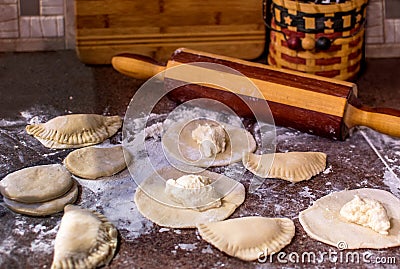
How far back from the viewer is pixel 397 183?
1281mm

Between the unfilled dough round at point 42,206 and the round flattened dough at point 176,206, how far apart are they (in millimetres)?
134

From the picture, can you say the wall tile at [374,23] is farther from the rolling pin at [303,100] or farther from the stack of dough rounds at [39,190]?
the stack of dough rounds at [39,190]

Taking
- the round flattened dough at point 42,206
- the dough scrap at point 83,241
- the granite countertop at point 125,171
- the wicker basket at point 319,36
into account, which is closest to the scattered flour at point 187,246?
the granite countertop at point 125,171

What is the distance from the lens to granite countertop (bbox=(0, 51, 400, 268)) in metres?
1.09

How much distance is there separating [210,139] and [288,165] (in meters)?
0.18

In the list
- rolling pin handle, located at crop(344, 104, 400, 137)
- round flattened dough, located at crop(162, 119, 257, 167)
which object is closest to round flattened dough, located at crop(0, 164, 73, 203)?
round flattened dough, located at crop(162, 119, 257, 167)

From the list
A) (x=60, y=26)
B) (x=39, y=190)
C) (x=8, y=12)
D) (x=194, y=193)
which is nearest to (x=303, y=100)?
(x=194, y=193)

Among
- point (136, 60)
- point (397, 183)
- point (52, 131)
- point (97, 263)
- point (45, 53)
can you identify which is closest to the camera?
point (97, 263)

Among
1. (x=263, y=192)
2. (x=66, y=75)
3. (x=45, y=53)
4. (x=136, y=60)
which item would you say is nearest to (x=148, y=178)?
(x=263, y=192)

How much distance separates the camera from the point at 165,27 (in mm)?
1734

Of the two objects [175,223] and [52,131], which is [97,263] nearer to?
[175,223]

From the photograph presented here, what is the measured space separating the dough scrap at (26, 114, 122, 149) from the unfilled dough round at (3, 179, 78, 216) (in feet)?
0.66

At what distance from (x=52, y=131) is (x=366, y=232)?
27.5 inches

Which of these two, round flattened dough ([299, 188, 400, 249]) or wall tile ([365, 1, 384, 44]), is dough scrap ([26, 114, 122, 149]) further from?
wall tile ([365, 1, 384, 44])
